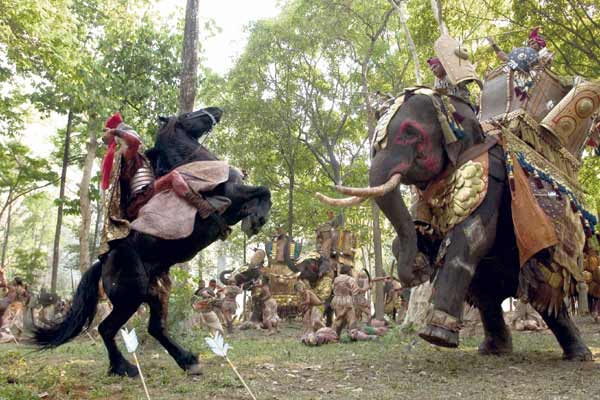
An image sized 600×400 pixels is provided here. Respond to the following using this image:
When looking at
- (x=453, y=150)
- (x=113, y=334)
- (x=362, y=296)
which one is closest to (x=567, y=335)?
(x=453, y=150)

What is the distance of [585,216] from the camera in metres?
6.00

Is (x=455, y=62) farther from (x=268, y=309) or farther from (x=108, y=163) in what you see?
(x=268, y=309)

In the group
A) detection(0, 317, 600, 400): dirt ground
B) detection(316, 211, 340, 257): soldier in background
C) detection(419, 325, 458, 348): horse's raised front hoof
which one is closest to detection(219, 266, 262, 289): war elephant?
detection(316, 211, 340, 257): soldier in background

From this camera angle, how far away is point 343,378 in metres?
5.27

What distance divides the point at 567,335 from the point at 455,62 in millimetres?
2931

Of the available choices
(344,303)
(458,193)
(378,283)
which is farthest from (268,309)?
(458,193)

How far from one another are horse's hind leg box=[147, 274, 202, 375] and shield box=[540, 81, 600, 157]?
416cm

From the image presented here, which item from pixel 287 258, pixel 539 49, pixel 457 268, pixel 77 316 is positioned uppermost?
pixel 539 49

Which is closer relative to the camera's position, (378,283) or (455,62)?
(455,62)

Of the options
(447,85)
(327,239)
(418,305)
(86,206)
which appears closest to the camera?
(447,85)

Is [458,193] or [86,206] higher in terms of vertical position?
[86,206]

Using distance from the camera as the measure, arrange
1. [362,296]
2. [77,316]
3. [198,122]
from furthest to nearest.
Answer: [362,296], [198,122], [77,316]

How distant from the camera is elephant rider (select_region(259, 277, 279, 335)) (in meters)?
15.5

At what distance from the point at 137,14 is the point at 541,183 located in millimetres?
13969
